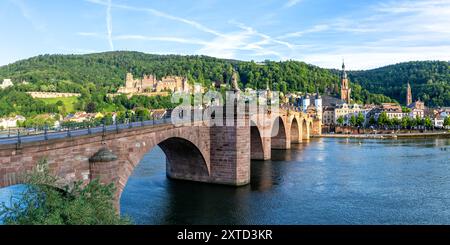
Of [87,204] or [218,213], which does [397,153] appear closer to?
[218,213]

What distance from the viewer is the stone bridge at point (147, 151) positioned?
1410cm

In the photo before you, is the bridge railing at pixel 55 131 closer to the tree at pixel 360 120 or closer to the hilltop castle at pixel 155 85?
the tree at pixel 360 120

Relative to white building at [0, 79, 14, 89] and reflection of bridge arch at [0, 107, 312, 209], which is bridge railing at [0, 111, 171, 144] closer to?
reflection of bridge arch at [0, 107, 312, 209]

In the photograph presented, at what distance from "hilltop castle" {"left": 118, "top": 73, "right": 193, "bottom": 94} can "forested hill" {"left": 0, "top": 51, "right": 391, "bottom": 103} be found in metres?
5.19

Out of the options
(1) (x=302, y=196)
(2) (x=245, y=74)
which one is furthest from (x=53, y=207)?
(2) (x=245, y=74)

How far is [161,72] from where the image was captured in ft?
556

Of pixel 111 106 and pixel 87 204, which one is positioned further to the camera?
pixel 111 106

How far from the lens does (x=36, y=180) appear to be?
12555mm

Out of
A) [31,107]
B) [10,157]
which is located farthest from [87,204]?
[31,107]

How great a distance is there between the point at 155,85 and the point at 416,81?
9712 centimetres

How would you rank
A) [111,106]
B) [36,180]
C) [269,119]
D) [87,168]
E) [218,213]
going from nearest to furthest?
[36,180], [87,168], [218,213], [269,119], [111,106]

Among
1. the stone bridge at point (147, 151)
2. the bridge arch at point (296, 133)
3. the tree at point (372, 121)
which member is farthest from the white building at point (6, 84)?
the tree at point (372, 121)

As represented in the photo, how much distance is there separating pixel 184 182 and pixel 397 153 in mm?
33284

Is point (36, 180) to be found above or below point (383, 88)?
below
